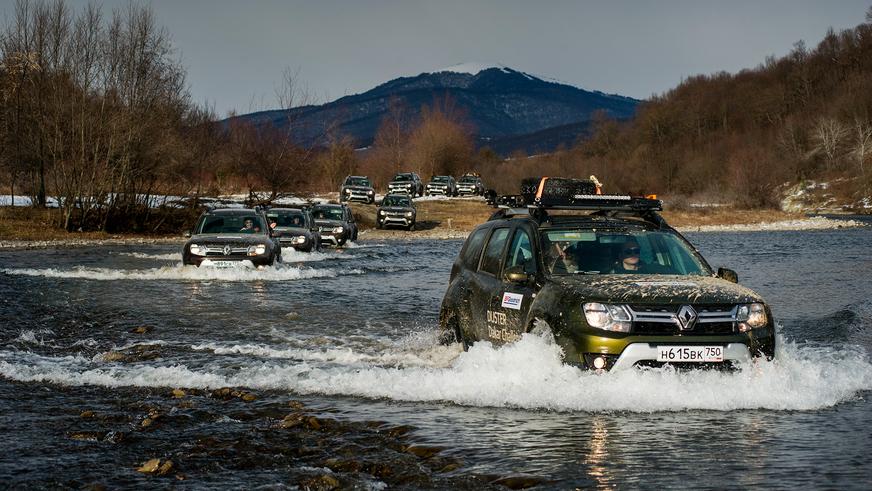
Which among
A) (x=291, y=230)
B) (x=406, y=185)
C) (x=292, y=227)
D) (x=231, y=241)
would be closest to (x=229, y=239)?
(x=231, y=241)

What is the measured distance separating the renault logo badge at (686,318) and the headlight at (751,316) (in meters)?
0.40

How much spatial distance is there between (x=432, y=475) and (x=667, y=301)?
2.69 m

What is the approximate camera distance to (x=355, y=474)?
21.5 feet

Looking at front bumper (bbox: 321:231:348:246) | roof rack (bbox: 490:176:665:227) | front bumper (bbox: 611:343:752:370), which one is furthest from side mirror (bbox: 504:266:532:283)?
front bumper (bbox: 321:231:348:246)

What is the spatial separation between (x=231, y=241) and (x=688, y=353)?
1600 centimetres

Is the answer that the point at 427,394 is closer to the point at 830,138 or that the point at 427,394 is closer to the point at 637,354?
the point at 637,354

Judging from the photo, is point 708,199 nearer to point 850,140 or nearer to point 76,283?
point 850,140

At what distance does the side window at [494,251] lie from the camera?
10273 mm

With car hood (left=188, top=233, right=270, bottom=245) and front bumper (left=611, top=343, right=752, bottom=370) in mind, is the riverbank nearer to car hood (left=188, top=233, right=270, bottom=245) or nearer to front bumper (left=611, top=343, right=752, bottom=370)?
car hood (left=188, top=233, right=270, bottom=245)

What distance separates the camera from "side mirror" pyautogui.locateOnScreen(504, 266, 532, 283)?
920 centimetres

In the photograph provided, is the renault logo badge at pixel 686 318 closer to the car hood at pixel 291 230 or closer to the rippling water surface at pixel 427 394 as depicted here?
the rippling water surface at pixel 427 394

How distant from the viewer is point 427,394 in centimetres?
930

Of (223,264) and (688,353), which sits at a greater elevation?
(688,353)

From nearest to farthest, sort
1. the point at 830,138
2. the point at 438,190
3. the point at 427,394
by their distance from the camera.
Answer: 1. the point at 427,394
2. the point at 438,190
3. the point at 830,138
